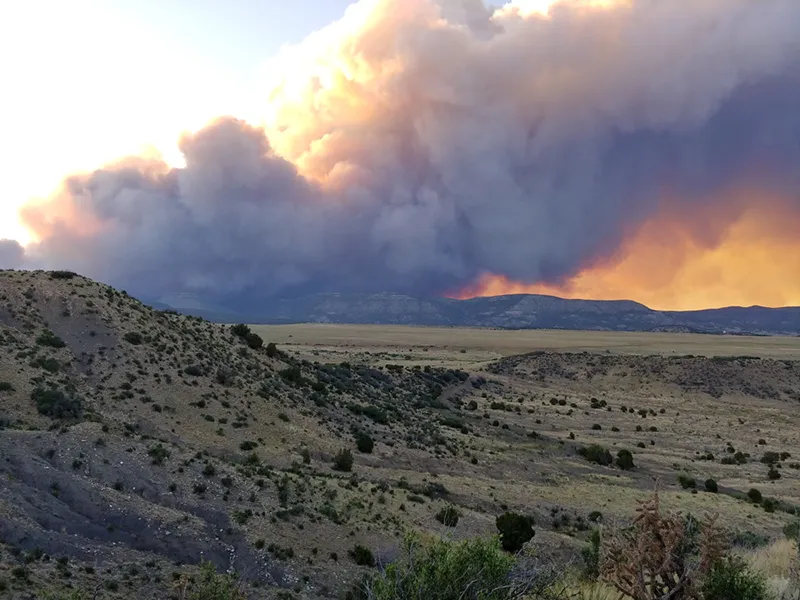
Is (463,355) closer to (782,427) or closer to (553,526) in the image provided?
(782,427)

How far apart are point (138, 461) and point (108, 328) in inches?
916

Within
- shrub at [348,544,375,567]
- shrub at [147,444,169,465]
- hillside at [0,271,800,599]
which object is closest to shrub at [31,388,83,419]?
hillside at [0,271,800,599]

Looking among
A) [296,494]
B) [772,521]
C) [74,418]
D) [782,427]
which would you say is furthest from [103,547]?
[782,427]

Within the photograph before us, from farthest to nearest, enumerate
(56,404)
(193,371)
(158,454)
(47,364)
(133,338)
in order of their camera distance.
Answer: (133,338), (193,371), (47,364), (56,404), (158,454)

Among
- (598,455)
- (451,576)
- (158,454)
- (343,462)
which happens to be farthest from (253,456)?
(598,455)

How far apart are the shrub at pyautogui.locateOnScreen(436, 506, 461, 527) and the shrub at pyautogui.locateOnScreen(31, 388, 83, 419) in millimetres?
19283

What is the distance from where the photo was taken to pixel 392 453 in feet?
122

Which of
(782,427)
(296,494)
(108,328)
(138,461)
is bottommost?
(782,427)

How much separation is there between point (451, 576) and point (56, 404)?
87.9 feet

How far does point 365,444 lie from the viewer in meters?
36.8

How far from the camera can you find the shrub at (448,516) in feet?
81.5

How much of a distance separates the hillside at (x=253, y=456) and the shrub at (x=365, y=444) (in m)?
0.17

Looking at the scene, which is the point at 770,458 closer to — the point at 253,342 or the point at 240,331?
the point at 253,342

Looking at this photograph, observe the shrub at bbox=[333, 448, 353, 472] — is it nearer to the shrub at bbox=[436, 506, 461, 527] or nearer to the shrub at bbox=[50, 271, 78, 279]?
the shrub at bbox=[436, 506, 461, 527]
